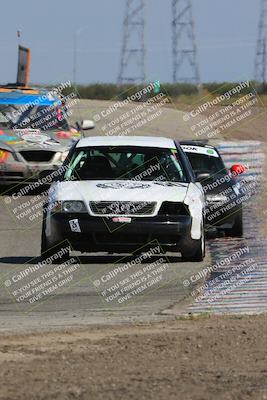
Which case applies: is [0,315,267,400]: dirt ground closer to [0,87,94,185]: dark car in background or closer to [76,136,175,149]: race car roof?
[76,136,175,149]: race car roof

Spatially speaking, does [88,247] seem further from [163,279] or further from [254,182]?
[254,182]

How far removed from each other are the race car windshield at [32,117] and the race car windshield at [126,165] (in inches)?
338

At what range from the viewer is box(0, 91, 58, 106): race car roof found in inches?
907

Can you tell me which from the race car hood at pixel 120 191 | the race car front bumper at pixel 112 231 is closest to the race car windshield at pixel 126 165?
the race car hood at pixel 120 191

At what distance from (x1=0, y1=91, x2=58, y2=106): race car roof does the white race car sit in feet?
31.6

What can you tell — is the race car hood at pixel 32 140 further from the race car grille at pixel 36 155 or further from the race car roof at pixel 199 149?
the race car roof at pixel 199 149

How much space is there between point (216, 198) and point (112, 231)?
4.17m

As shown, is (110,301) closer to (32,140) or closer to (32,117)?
(32,140)

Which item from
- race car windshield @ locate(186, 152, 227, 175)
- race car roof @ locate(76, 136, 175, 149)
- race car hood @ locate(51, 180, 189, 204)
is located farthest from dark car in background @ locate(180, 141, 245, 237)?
race car hood @ locate(51, 180, 189, 204)

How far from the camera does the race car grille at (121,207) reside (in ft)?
41.5

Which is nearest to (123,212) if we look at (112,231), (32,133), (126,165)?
(112,231)

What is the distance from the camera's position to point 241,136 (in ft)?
139

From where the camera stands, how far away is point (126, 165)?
13711 millimetres

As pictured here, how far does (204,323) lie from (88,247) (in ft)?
13.3
